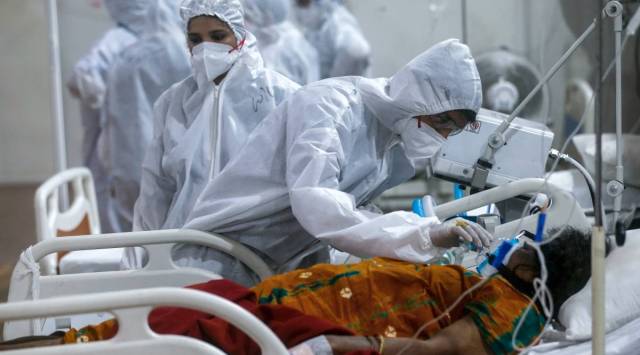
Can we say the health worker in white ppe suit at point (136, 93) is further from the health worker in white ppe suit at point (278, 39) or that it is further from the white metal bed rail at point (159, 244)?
the white metal bed rail at point (159, 244)

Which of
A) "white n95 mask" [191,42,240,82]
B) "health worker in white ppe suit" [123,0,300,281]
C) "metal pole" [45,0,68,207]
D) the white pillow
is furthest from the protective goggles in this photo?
"metal pole" [45,0,68,207]

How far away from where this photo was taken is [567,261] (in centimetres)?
229

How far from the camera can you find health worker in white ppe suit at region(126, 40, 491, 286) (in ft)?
7.52

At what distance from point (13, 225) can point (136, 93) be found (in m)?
2.94

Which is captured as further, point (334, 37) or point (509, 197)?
point (334, 37)

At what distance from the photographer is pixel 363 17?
5559mm

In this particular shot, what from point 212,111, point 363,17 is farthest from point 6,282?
point 212,111

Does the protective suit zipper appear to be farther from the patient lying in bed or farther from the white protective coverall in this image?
the white protective coverall

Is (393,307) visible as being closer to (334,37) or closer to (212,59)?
(212,59)

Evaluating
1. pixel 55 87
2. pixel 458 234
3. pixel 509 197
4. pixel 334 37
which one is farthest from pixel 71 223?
pixel 334 37

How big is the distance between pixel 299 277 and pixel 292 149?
0.38 meters

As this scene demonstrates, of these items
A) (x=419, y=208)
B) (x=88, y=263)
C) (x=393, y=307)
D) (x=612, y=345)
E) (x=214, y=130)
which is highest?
(x=214, y=130)

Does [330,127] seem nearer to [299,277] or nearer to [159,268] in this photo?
[299,277]

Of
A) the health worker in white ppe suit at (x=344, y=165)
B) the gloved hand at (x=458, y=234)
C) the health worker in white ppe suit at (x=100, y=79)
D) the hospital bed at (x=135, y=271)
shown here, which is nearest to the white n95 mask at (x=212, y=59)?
the health worker in white ppe suit at (x=344, y=165)
